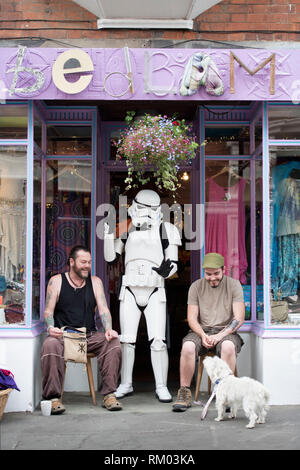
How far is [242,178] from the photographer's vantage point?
7336 millimetres

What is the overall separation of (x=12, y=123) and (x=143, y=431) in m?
3.18

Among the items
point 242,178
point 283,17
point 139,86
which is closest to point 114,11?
point 139,86

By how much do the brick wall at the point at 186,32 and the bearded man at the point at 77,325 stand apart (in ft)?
7.67

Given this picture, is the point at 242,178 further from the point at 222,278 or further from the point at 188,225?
the point at 222,278

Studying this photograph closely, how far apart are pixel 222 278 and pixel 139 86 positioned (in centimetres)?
204

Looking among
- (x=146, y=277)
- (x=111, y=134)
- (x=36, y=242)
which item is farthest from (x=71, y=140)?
(x=146, y=277)

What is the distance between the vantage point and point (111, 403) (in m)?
5.99

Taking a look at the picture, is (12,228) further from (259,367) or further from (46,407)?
(259,367)

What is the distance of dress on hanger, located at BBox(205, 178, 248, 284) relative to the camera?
23.7 feet

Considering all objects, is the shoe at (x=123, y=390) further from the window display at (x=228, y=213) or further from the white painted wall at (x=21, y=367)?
the window display at (x=228, y=213)

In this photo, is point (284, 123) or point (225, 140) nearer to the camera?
point (284, 123)

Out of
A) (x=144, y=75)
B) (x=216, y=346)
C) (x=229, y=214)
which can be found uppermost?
(x=144, y=75)

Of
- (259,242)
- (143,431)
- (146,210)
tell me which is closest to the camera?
(143,431)

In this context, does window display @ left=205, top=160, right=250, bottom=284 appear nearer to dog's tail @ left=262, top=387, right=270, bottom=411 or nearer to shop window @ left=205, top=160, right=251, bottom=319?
shop window @ left=205, top=160, right=251, bottom=319
